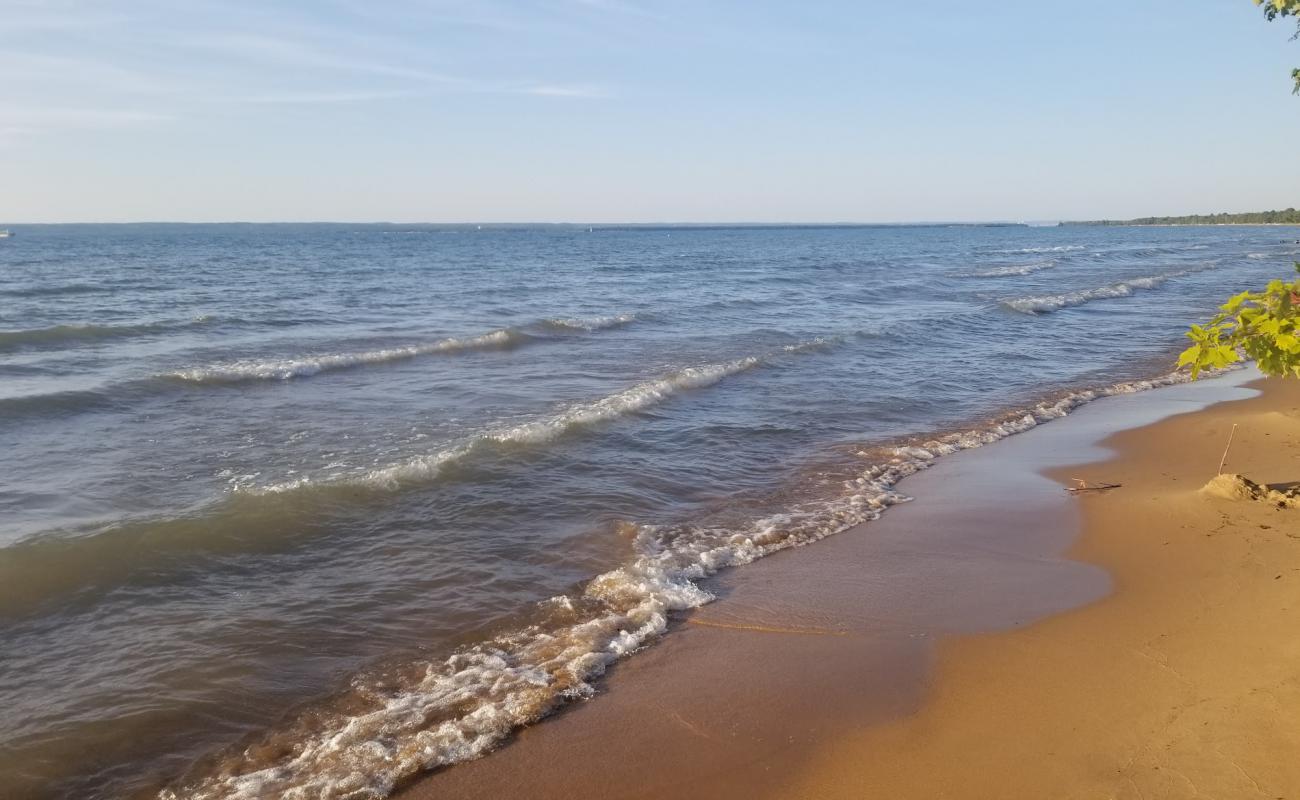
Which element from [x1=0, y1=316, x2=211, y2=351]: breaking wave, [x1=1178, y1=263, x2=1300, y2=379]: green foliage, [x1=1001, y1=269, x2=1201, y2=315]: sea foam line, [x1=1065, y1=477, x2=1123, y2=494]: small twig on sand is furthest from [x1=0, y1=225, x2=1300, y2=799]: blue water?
[x1=1001, y1=269, x2=1201, y2=315]: sea foam line

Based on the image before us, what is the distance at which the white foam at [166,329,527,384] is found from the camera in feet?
52.0

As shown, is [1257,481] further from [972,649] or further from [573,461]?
[573,461]

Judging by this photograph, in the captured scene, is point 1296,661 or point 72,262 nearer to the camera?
point 1296,661

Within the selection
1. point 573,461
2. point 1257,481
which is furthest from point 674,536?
point 1257,481

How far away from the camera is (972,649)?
236 inches

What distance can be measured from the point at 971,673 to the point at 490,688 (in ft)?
10.8

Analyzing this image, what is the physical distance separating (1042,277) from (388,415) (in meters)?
40.7

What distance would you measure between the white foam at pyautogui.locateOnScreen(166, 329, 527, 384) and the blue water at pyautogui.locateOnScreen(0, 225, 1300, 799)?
111 millimetres

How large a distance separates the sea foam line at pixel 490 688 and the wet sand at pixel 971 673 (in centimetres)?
19

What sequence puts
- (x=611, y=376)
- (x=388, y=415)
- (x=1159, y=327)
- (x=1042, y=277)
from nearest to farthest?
(x=388, y=415) < (x=611, y=376) < (x=1159, y=327) < (x=1042, y=277)

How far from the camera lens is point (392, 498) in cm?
934

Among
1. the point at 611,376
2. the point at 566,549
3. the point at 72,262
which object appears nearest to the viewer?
the point at 566,549

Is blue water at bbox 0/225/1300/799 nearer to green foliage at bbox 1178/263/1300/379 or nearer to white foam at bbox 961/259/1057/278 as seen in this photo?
green foliage at bbox 1178/263/1300/379

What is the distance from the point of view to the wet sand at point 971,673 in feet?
14.9
